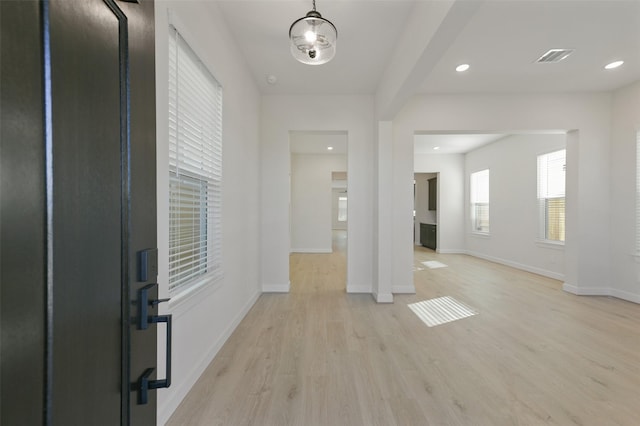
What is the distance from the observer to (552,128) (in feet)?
13.1

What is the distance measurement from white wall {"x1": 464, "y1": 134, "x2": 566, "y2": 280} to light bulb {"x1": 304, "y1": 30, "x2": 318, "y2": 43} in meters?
4.94

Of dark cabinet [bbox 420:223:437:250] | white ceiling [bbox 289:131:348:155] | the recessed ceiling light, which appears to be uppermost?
the recessed ceiling light

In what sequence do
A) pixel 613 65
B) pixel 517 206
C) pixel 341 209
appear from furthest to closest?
pixel 341 209
pixel 517 206
pixel 613 65

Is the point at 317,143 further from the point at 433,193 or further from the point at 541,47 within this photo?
the point at 541,47

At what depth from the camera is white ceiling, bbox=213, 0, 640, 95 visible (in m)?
2.31

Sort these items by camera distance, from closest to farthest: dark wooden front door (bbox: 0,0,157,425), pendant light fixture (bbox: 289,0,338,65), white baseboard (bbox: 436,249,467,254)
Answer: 1. dark wooden front door (bbox: 0,0,157,425)
2. pendant light fixture (bbox: 289,0,338,65)
3. white baseboard (bbox: 436,249,467,254)

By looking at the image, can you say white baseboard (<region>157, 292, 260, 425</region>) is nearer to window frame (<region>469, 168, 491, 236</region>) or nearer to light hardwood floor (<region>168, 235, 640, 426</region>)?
light hardwood floor (<region>168, 235, 640, 426</region>)

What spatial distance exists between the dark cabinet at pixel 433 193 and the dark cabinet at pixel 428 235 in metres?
0.63

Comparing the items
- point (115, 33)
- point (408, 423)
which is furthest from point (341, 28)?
point (408, 423)

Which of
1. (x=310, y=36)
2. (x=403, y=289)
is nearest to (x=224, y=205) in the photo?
(x=310, y=36)

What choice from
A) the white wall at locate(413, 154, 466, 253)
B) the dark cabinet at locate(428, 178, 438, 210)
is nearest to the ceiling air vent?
the white wall at locate(413, 154, 466, 253)

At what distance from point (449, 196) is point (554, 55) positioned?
5111mm

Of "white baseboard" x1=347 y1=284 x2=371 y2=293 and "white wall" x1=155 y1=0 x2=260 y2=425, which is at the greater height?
"white wall" x1=155 y1=0 x2=260 y2=425

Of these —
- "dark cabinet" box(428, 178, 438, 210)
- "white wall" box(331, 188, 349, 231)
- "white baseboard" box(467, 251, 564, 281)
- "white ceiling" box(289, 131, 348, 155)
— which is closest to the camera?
"white baseboard" box(467, 251, 564, 281)
